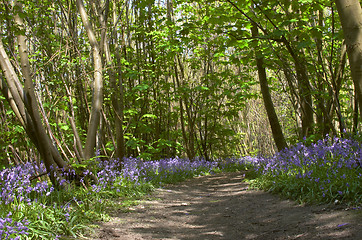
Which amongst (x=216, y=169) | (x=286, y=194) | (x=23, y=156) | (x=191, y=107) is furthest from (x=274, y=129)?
(x=23, y=156)

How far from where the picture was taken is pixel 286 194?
14.6 feet

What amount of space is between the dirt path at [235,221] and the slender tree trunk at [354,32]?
120 centimetres

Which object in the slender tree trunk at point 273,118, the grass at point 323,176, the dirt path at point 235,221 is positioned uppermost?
the slender tree trunk at point 273,118

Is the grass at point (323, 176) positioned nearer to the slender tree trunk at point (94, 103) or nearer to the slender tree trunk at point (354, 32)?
the slender tree trunk at point (354, 32)

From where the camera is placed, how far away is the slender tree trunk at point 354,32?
8.14 feet

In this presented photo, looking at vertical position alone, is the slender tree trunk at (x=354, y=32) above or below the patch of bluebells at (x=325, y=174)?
above

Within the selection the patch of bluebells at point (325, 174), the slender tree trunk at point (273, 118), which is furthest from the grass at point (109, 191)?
the slender tree trunk at point (273, 118)

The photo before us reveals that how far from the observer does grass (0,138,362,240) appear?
2742 mm

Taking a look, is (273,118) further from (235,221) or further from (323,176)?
(235,221)

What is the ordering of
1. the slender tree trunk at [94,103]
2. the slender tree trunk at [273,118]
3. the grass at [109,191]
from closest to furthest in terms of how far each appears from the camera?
the grass at [109,191]
the slender tree trunk at [94,103]
the slender tree trunk at [273,118]

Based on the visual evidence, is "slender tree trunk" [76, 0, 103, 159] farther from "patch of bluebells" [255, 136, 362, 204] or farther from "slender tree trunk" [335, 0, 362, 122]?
"slender tree trunk" [335, 0, 362, 122]

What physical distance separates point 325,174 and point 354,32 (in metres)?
2.09

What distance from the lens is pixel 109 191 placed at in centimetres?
454

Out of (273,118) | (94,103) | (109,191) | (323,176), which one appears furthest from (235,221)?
(273,118)
